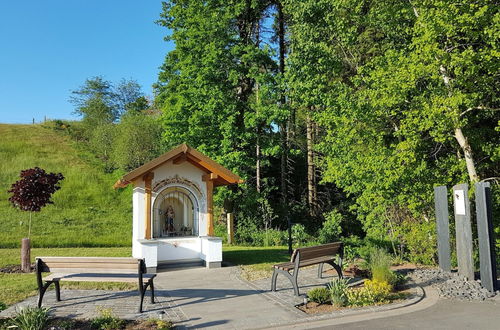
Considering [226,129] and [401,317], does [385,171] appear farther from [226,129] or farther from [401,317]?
[226,129]

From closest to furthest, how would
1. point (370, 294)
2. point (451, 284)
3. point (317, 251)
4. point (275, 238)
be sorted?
point (370, 294)
point (451, 284)
point (317, 251)
point (275, 238)

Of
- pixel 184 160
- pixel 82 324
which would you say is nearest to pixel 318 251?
pixel 82 324

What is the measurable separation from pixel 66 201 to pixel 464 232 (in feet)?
75.5

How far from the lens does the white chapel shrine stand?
1148 cm

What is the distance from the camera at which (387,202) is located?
42.4 feet

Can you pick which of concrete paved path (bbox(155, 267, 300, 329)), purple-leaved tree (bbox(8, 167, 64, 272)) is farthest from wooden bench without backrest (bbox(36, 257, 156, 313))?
purple-leaved tree (bbox(8, 167, 64, 272))

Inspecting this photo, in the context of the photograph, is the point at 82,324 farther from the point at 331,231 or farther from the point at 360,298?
the point at 331,231

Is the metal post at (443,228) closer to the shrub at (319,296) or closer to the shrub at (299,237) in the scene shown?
the shrub at (319,296)

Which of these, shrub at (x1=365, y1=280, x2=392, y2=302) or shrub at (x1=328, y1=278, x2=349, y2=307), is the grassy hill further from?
shrub at (x1=365, y1=280, x2=392, y2=302)

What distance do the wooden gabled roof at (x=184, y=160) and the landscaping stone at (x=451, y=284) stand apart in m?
5.71

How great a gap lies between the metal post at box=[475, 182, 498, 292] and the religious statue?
8607 millimetres

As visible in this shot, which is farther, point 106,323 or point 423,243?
point 423,243

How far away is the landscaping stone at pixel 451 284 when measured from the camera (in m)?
7.81

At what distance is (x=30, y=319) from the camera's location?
19.4ft
